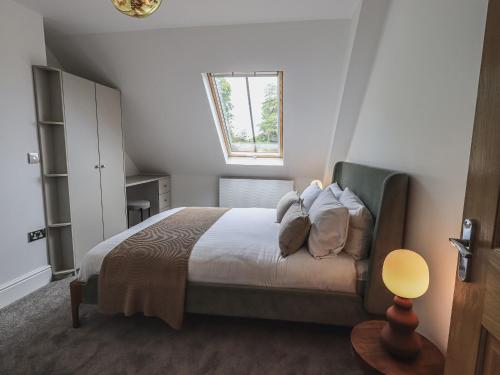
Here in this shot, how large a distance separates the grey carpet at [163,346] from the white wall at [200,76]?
2.46 m

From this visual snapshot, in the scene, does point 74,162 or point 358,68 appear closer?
point 358,68

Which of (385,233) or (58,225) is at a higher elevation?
(385,233)

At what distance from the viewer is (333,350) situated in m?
1.86

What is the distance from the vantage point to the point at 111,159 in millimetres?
3498

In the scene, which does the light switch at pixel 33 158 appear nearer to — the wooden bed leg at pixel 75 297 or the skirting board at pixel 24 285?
the skirting board at pixel 24 285

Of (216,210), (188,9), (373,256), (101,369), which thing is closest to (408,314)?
(373,256)

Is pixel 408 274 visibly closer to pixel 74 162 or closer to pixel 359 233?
pixel 359 233

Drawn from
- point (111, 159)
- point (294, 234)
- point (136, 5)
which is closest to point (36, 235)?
point (111, 159)

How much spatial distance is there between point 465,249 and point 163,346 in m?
1.83

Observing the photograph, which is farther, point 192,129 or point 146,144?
point 146,144

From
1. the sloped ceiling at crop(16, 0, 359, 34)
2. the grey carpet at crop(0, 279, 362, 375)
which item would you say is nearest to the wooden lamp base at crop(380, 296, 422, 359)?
the grey carpet at crop(0, 279, 362, 375)

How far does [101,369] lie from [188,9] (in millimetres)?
2724

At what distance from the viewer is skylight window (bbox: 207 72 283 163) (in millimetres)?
3660

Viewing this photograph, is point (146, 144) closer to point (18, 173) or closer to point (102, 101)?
point (102, 101)
